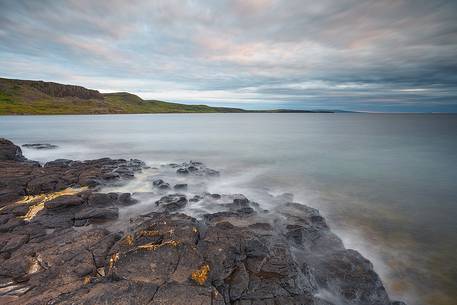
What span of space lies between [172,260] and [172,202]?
712cm

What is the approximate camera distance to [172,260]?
7008 mm

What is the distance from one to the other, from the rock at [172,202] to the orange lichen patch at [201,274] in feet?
22.2

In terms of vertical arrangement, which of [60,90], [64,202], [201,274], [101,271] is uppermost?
[60,90]

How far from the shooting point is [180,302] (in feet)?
19.0

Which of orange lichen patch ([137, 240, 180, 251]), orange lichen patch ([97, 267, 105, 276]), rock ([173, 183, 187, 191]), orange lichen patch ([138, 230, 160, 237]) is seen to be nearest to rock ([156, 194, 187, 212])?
rock ([173, 183, 187, 191])

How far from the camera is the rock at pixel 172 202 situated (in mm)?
13552

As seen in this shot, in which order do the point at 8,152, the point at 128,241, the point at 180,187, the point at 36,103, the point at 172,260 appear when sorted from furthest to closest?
the point at 36,103, the point at 8,152, the point at 180,187, the point at 128,241, the point at 172,260

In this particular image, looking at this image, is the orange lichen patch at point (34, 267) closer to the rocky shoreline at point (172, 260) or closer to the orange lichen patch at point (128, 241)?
the rocky shoreline at point (172, 260)

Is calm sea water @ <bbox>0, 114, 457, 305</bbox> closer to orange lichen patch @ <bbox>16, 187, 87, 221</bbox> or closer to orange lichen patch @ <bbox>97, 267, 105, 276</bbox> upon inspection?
orange lichen patch @ <bbox>97, 267, 105, 276</bbox>

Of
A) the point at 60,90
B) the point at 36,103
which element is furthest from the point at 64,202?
the point at 60,90

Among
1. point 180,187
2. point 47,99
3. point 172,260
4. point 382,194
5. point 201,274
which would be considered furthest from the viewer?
point 47,99

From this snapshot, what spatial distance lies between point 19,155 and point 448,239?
33.2 meters

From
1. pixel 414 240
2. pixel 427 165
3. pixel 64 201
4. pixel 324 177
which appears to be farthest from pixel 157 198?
pixel 427 165

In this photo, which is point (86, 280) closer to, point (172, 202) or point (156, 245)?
point (156, 245)
